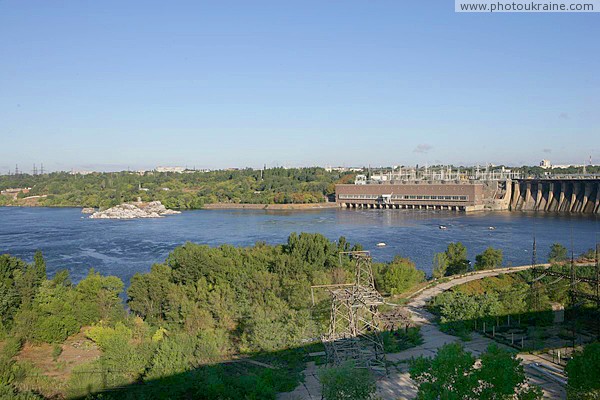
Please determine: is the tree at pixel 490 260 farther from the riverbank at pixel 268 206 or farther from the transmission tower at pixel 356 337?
the riverbank at pixel 268 206

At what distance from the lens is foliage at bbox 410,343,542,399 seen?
4570 millimetres

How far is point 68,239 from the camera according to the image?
72.9 ft

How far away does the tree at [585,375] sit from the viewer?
15.6ft

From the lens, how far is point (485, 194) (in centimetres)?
3456

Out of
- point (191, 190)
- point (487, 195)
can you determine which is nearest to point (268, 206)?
point (191, 190)

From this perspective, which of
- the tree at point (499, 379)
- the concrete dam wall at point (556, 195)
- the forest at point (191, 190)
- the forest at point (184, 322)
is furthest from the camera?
the forest at point (191, 190)

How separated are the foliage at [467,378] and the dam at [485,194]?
92.9ft

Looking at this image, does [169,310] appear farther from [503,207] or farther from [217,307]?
[503,207]

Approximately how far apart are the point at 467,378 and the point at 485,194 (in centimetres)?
→ 3179

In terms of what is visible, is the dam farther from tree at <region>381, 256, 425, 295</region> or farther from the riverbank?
tree at <region>381, 256, 425, 295</region>

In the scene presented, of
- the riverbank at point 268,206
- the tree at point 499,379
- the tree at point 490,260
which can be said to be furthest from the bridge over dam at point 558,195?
the tree at point 499,379

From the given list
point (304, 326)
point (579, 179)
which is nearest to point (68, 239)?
point (304, 326)

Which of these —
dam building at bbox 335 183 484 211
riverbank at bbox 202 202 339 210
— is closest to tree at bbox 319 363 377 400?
dam building at bbox 335 183 484 211

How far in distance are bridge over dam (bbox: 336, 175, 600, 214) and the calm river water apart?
2.01 metres
